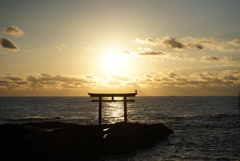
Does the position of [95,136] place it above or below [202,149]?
above

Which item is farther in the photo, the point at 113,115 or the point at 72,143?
the point at 113,115

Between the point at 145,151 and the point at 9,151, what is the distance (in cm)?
1133

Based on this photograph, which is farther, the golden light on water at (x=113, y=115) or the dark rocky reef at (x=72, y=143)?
the golden light on water at (x=113, y=115)

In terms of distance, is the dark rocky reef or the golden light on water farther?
the golden light on water

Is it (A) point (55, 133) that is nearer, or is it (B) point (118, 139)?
(B) point (118, 139)

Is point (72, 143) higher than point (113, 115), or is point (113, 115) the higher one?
point (72, 143)

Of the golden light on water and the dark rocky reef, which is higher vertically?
the dark rocky reef

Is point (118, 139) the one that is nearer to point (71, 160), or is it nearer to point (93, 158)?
point (93, 158)

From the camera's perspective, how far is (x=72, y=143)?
17.6 metres

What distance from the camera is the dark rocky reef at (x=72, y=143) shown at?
51.0ft

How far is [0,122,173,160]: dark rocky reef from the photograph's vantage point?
1554 cm

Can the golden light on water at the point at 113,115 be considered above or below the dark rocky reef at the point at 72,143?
below

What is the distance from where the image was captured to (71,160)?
1678 cm

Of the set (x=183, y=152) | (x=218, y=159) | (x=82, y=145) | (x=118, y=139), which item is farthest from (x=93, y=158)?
(x=218, y=159)
